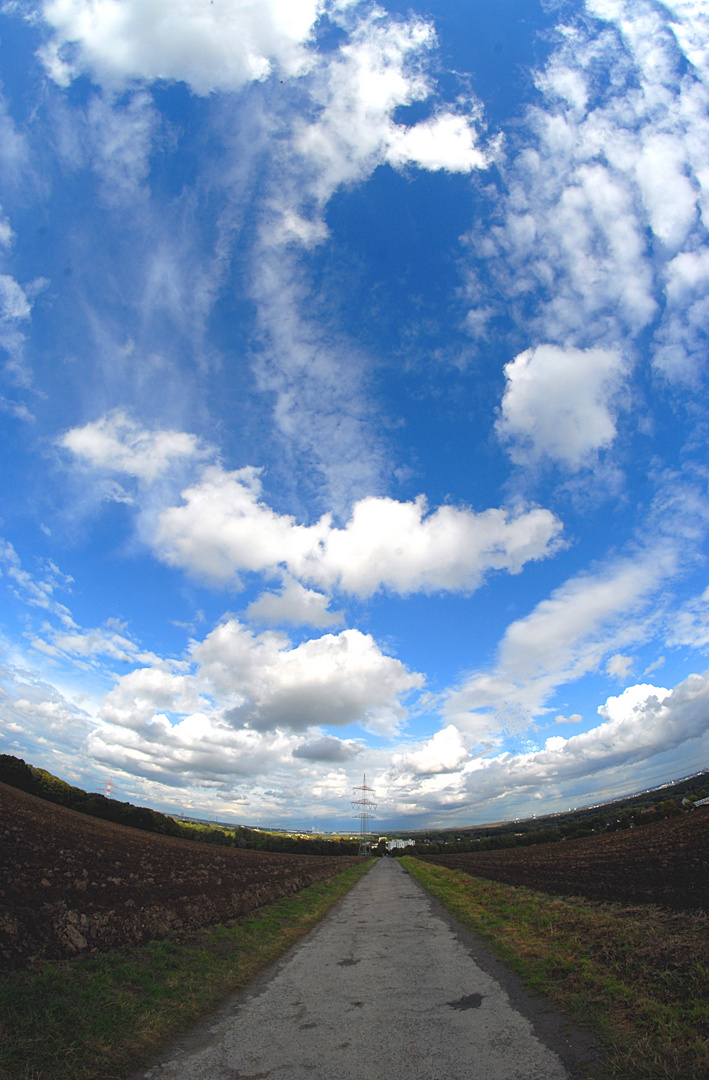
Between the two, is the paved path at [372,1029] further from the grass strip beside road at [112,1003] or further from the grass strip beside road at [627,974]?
the grass strip beside road at [627,974]

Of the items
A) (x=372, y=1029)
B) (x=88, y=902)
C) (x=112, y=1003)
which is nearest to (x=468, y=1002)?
(x=372, y=1029)

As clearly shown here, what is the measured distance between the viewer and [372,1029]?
6.88m

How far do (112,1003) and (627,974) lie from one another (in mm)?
9381

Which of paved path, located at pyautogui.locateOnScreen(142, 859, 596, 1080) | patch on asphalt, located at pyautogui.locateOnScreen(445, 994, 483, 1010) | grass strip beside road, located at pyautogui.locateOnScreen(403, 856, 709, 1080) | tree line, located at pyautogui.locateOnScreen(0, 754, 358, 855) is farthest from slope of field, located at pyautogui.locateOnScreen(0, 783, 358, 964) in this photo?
tree line, located at pyautogui.locateOnScreen(0, 754, 358, 855)

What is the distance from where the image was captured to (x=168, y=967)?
9.73 metres

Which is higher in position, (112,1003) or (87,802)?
(112,1003)

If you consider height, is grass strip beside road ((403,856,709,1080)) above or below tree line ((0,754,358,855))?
above

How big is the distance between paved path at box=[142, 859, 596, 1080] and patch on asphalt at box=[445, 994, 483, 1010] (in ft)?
0.06

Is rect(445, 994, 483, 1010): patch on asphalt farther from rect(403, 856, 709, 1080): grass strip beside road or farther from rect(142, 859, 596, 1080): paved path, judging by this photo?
rect(403, 856, 709, 1080): grass strip beside road

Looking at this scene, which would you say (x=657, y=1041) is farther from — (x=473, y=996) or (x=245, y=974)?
(x=245, y=974)

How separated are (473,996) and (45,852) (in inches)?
A: 921

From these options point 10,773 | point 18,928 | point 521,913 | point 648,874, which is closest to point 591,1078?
point 18,928

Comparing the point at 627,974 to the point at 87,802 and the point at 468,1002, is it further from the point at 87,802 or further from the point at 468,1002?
the point at 87,802

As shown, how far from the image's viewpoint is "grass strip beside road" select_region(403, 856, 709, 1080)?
17.7 feet
